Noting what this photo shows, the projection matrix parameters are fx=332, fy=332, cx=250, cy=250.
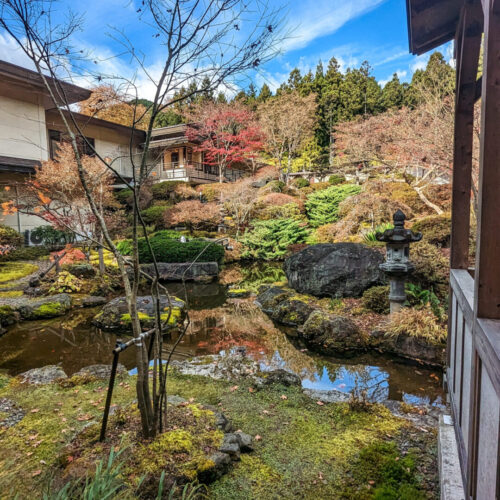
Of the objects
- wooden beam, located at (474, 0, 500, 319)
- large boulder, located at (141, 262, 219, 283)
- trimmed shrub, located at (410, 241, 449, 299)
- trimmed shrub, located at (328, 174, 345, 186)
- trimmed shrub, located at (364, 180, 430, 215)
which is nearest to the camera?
wooden beam, located at (474, 0, 500, 319)

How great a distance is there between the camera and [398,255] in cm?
542

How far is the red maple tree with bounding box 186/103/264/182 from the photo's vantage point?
1666 cm

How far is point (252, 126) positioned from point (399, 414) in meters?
16.8

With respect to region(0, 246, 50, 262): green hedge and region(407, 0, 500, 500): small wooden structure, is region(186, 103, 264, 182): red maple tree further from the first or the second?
region(407, 0, 500, 500): small wooden structure

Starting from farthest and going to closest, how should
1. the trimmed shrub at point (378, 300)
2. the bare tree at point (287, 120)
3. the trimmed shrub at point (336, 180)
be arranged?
1. the bare tree at point (287, 120)
2. the trimmed shrub at point (336, 180)
3. the trimmed shrub at point (378, 300)

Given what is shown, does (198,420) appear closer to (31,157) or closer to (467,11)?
(467,11)

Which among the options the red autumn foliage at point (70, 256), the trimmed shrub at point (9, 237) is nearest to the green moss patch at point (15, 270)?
the trimmed shrub at point (9, 237)

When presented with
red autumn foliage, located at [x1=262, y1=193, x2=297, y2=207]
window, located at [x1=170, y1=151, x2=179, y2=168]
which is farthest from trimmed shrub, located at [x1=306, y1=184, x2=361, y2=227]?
window, located at [x1=170, y1=151, x2=179, y2=168]

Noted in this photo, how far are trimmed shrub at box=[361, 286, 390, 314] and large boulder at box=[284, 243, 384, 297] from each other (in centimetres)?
67

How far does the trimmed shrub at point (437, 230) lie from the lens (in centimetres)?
750

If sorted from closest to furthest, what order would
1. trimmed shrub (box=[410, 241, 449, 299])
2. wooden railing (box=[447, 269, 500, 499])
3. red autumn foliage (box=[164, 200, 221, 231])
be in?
wooden railing (box=[447, 269, 500, 499]) < trimmed shrub (box=[410, 241, 449, 299]) < red autumn foliage (box=[164, 200, 221, 231])

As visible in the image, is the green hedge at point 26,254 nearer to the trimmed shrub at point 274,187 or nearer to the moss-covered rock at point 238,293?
the moss-covered rock at point 238,293

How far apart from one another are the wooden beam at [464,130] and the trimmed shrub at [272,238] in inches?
428

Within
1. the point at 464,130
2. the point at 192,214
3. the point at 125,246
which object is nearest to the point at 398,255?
the point at 464,130
